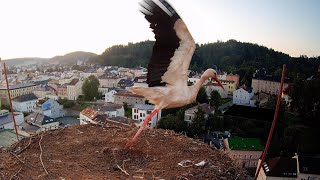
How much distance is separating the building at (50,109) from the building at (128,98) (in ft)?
17.7

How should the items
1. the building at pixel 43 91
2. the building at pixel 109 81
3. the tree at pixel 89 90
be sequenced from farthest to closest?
the building at pixel 109 81, the building at pixel 43 91, the tree at pixel 89 90

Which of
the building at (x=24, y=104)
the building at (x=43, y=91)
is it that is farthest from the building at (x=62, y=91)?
the building at (x=24, y=104)

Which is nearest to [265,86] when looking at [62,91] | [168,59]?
[62,91]

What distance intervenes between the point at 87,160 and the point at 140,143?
3.11 feet

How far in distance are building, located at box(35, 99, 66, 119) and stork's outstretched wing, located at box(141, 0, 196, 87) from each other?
2637 cm

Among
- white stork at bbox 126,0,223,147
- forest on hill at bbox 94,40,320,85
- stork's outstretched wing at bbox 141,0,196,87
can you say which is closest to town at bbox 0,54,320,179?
white stork at bbox 126,0,223,147

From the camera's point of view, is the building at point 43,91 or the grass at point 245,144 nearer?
the grass at point 245,144

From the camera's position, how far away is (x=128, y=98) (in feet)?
106

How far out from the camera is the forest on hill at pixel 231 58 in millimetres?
47688

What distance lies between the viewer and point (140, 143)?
4922mm

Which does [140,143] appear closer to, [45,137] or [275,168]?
Result: [45,137]

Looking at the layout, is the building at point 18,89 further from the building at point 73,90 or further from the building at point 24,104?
the building at point 73,90

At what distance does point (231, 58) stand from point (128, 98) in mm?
29953

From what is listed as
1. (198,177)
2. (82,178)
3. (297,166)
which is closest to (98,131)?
(82,178)
